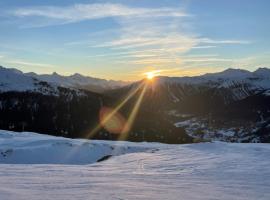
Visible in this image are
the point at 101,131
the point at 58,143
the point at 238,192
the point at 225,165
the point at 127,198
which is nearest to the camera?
the point at 127,198

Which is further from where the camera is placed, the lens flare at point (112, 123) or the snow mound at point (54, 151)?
the lens flare at point (112, 123)

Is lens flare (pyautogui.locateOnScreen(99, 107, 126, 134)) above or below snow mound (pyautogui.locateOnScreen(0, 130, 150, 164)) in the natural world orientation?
above

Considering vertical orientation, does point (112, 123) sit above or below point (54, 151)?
above

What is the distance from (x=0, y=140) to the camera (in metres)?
57.4

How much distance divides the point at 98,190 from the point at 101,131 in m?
158

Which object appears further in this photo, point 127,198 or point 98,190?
point 98,190

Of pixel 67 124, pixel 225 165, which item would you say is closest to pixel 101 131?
pixel 67 124

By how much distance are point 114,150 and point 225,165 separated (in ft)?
108

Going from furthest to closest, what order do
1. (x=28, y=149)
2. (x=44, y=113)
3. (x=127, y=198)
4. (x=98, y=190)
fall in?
(x=44, y=113) → (x=28, y=149) → (x=98, y=190) → (x=127, y=198)

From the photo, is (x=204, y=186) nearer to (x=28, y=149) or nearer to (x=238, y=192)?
(x=238, y=192)

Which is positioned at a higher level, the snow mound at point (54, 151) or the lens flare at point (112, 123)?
the lens flare at point (112, 123)

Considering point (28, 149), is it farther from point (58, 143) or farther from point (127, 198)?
point (127, 198)

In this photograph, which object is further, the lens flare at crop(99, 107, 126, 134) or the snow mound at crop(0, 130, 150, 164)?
the lens flare at crop(99, 107, 126, 134)

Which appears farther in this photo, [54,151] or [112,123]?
[112,123]
